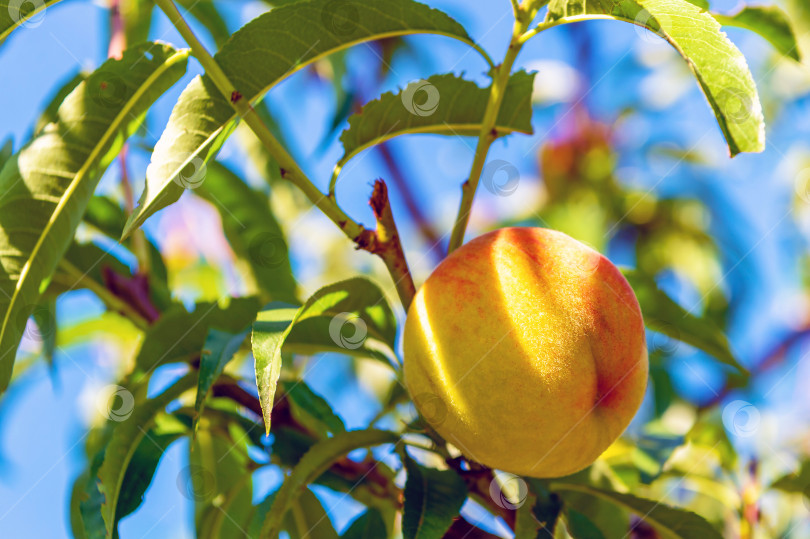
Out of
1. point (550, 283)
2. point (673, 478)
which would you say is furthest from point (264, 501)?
point (673, 478)

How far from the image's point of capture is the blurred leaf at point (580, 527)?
111 centimetres

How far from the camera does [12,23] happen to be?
1020 millimetres

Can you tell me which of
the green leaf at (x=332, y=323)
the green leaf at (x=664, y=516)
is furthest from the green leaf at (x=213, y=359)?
the green leaf at (x=664, y=516)

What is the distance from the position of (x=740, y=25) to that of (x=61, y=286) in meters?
1.22

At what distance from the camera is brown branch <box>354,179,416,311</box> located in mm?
992

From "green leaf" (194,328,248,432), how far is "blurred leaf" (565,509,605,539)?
1.83 feet

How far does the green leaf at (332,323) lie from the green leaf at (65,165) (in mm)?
314

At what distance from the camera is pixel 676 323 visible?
1300 mm

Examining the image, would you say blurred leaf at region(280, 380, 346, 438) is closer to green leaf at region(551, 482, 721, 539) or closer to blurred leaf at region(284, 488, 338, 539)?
blurred leaf at region(284, 488, 338, 539)

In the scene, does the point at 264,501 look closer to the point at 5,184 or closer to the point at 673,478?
the point at 5,184

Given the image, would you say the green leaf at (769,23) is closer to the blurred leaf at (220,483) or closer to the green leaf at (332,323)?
the green leaf at (332,323)

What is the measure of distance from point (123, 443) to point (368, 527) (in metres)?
0.41

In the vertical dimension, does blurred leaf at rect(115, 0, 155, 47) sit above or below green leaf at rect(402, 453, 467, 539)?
above

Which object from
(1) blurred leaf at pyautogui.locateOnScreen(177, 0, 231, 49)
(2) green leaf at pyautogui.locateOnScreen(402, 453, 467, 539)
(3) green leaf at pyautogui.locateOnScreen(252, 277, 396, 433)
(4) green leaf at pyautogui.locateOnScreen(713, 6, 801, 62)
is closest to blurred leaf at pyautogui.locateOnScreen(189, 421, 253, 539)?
(3) green leaf at pyautogui.locateOnScreen(252, 277, 396, 433)
